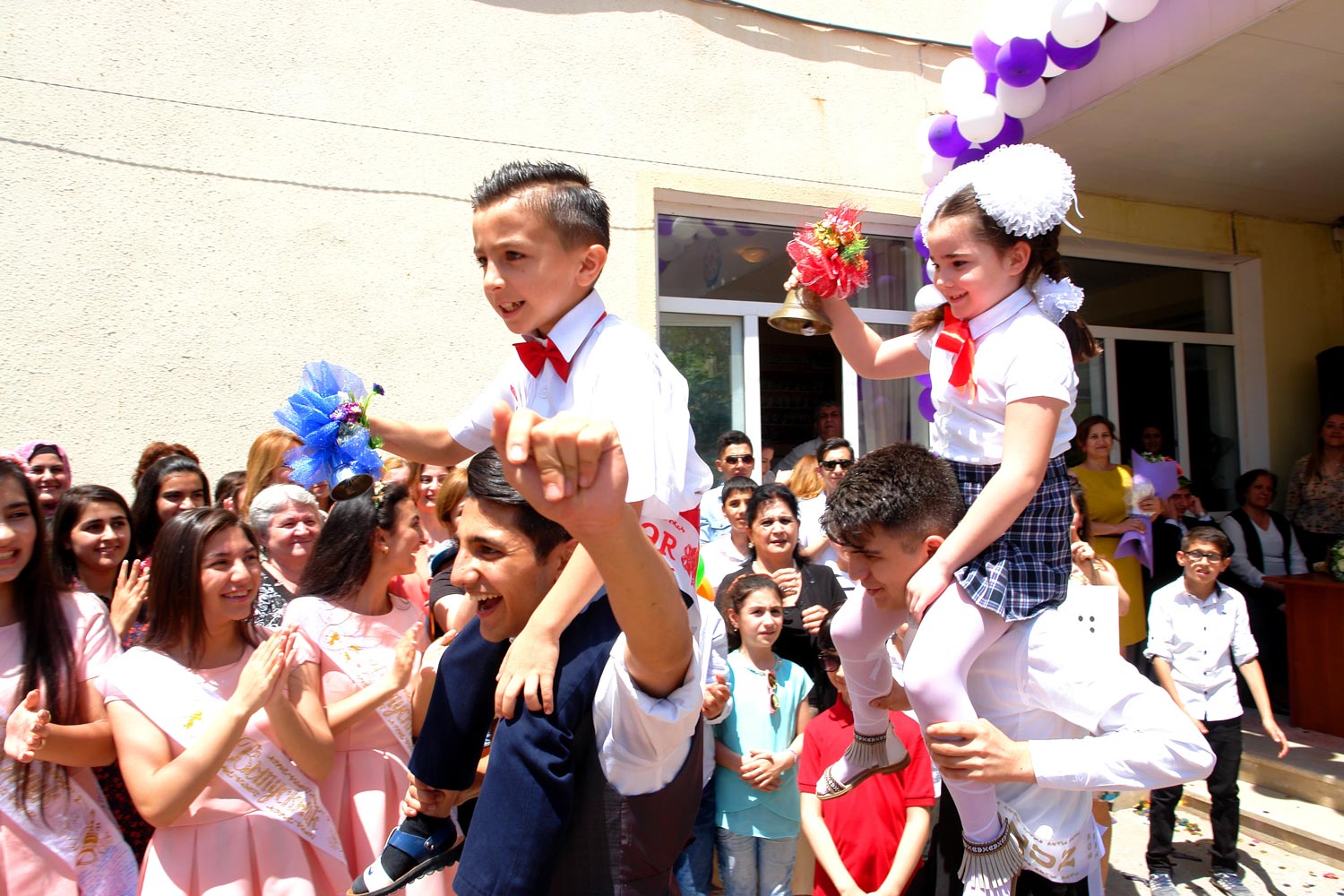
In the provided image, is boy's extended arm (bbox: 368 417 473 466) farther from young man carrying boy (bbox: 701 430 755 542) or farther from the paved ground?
the paved ground

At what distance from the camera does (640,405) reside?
1925 millimetres

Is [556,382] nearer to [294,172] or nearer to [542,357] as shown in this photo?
[542,357]

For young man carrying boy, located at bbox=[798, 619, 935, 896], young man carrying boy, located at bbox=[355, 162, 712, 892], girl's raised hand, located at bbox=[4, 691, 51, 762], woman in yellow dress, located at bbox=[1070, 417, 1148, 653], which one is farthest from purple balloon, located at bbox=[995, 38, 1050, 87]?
girl's raised hand, located at bbox=[4, 691, 51, 762]

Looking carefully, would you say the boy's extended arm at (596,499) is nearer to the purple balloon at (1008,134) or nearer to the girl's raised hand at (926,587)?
the girl's raised hand at (926,587)

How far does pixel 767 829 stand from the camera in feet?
12.0

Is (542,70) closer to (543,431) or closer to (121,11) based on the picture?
(121,11)

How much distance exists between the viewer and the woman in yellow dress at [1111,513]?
5.61 meters

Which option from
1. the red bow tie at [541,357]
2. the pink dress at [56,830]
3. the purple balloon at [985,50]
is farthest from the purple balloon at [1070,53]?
the pink dress at [56,830]

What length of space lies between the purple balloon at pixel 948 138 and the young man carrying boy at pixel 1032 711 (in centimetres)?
381

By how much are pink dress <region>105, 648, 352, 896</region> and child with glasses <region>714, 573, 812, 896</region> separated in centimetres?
160

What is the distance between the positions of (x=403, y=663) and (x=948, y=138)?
438cm

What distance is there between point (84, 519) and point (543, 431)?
3.17 m

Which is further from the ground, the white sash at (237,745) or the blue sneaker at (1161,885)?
the white sash at (237,745)

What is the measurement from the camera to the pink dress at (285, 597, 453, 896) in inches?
113
